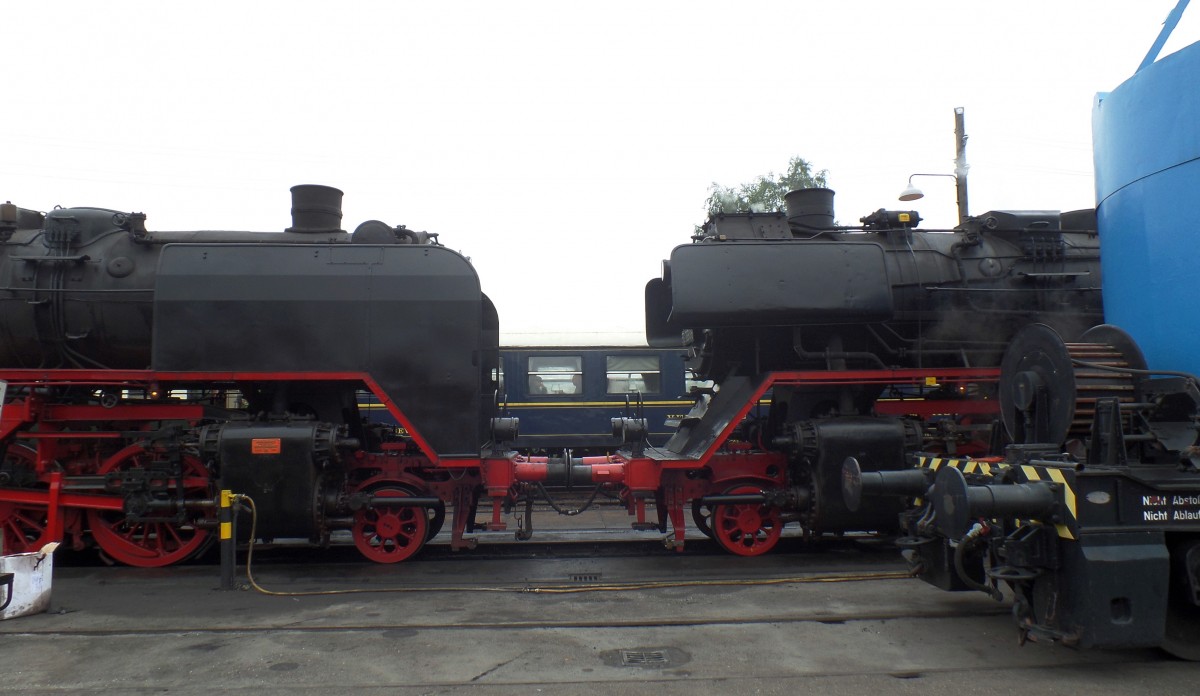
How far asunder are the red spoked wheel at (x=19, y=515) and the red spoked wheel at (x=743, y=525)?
6085mm

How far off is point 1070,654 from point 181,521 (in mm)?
6703

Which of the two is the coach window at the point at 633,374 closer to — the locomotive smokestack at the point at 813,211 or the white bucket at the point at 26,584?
the locomotive smokestack at the point at 813,211

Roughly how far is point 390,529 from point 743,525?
3.22 meters

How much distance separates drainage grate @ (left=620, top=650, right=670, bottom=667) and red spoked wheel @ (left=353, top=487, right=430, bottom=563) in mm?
3150

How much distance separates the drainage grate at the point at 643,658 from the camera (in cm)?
438

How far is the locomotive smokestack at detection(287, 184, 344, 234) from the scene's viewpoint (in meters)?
7.71

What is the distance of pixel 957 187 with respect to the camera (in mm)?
14984

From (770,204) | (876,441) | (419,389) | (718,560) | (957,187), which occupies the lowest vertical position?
(718,560)

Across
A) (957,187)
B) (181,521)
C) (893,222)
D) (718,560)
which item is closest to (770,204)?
(957,187)

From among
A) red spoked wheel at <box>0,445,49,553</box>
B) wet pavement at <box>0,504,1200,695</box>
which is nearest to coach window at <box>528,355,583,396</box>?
wet pavement at <box>0,504,1200,695</box>

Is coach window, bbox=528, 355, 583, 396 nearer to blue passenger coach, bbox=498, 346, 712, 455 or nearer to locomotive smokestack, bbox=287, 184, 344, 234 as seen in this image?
blue passenger coach, bbox=498, 346, 712, 455

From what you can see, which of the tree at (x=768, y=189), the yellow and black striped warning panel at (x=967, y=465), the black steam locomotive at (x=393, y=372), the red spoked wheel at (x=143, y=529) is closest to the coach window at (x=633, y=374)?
the black steam locomotive at (x=393, y=372)

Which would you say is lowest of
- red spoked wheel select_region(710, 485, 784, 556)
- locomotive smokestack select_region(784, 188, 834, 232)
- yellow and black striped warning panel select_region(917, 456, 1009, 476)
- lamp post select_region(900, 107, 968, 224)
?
red spoked wheel select_region(710, 485, 784, 556)

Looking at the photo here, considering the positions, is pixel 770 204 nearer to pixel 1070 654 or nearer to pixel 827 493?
pixel 827 493
